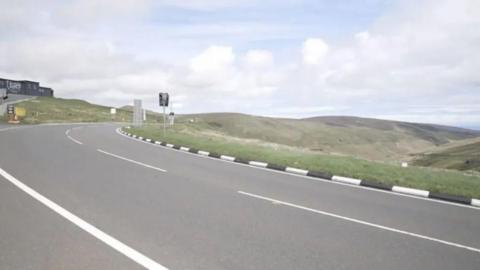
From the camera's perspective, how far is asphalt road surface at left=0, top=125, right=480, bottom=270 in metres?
5.86

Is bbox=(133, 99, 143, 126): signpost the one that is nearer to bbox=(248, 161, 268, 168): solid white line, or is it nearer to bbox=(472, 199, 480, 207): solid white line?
bbox=(248, 161, 268, 168): solid white line

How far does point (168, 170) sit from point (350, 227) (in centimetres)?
815

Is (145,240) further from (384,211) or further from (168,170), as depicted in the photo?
(168,170)

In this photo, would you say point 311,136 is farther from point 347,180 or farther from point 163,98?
point 347,180

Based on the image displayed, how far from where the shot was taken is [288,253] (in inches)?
Answer: 242

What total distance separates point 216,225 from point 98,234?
1843 millimetres

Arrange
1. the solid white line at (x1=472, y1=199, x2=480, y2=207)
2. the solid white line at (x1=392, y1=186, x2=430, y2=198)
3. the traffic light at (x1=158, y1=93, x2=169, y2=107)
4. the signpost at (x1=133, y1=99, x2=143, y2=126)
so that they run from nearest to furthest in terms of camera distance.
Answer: the solid white line at (x1=472, y1=199, x2=480, y2=207), the solid white line at (x1=392, y1=186, x2=430, y2=198), the traffic light at (x1=158, y1=93, x2=169, y2=107), the signpost at (x1=133, y1=99, x2=143, y2=126)

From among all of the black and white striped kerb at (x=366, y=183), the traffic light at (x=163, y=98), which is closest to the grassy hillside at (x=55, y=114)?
the traffic light at (x=163, y=98)

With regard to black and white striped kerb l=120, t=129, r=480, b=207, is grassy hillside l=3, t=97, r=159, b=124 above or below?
above

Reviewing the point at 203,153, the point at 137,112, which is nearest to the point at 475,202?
the point at 203,153

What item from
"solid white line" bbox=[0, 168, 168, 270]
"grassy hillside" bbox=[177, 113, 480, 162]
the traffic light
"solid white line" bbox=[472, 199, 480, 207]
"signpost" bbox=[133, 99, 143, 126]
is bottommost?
"grassy hillside" bbox=[177, 113, 480, 162]

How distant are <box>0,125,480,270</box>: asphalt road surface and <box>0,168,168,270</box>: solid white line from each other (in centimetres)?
1

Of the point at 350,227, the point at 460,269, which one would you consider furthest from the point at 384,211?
the point at 460,269

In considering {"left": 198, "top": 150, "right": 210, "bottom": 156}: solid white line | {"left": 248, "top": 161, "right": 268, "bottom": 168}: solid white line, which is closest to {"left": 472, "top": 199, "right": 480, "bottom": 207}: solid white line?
{"left": 248, "top": 161, "right": 268, "bottom": 168}: solid white line
